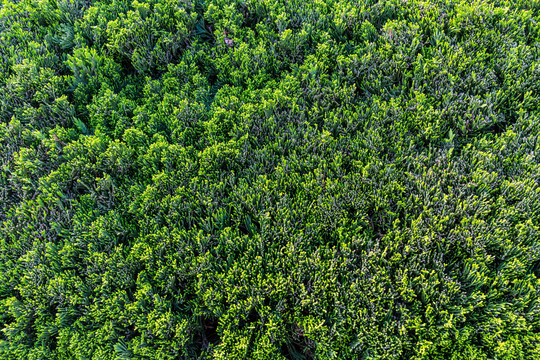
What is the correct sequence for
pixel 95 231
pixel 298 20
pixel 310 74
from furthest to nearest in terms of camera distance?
pixel 298 20
pixel 310 74
pixel 95 231

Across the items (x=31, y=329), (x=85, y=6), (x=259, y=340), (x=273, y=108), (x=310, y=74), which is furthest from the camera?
(x=85, y=6)

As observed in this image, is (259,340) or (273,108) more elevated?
(273,108)

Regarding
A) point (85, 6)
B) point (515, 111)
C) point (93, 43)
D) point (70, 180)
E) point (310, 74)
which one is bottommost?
point (70, 180)

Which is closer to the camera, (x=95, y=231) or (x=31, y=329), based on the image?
(x=31, y=329)

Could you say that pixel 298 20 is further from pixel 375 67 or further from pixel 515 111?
pixel 515 111

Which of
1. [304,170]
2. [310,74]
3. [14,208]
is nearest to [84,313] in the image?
[14,208]

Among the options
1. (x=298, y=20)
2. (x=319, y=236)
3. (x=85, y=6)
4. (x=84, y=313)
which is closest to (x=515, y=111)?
(x=319, y=236)
